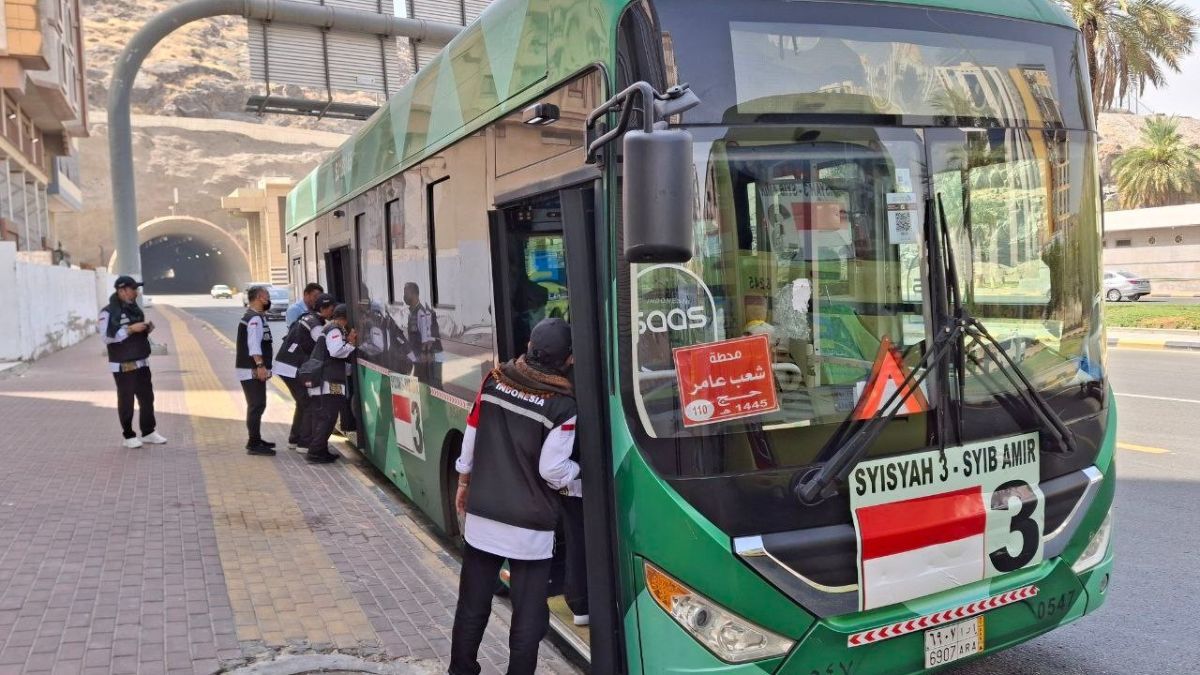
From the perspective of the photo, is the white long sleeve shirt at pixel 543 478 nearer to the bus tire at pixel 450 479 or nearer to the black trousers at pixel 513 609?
the black trousers at pixel 513 609

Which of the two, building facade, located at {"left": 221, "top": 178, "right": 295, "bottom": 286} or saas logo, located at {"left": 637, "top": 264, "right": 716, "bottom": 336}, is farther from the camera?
building facade, located at {"left": 221, "top": 178, "right": 295, "bottom": 286}

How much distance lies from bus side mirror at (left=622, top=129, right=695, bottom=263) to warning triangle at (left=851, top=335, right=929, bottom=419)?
93cm

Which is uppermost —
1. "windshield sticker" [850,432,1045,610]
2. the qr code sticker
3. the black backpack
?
the qr code sticker

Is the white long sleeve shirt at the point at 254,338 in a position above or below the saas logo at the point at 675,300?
below

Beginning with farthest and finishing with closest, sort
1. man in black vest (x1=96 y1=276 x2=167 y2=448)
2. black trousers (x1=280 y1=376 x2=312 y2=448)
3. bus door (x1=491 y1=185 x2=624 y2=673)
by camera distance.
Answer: black trousers (x1=280 y1=376 x2=312 y2=448), man in black vest (x1=96 y1=276 x2=167 y2=448), bus door (x1=491 y1=185 x2=624 y2=673)

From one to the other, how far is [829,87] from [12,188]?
135 ft

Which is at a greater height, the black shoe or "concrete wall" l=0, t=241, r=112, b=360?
"concrete wall" l=0, t=241, r=112, b=360

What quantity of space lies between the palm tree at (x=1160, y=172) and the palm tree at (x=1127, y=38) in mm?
24674

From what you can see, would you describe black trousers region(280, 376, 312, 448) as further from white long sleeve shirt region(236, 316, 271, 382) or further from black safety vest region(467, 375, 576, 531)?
black safety vest region(467, 375, 576, 531)

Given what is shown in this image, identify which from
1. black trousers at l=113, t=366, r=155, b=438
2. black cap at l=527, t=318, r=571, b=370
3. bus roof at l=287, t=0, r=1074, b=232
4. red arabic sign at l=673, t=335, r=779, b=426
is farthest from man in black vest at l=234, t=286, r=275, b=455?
red arabic sign at l=673, t=335, r=779, b=426

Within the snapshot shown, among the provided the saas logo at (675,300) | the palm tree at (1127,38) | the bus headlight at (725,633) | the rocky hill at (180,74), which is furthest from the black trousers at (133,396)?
the rocky hill at (180,74)

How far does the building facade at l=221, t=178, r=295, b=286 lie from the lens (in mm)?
66312

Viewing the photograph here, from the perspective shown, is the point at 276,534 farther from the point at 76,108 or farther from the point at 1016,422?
the point at 76,108

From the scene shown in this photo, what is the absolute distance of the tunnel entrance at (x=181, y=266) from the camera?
3329 inches
